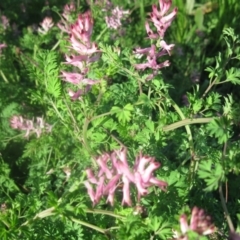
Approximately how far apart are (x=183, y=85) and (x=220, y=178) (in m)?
2.04

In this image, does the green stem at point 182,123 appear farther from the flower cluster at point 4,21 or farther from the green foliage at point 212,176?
the flower cluster at point 4,21

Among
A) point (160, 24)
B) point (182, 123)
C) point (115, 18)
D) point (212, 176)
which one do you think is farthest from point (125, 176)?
point (115, 18)

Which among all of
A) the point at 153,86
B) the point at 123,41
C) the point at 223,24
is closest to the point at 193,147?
the point at 153,86

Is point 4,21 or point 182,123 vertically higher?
point 4,21

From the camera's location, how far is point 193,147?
1.74 m

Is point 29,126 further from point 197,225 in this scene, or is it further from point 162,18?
point 197,225

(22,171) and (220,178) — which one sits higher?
(220,178)

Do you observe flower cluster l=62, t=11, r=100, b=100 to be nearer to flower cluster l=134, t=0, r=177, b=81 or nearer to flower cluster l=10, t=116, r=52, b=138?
flower cluster l=134, t=0, r=177, b=81

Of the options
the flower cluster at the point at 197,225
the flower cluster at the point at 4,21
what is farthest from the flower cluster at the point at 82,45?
the flower cluster at the point at 4,21

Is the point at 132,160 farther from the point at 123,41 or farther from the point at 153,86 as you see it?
the point at 123,41

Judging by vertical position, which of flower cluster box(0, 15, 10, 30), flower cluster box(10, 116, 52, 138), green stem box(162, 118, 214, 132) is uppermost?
flower cluster box(0, 15, 10, 30)

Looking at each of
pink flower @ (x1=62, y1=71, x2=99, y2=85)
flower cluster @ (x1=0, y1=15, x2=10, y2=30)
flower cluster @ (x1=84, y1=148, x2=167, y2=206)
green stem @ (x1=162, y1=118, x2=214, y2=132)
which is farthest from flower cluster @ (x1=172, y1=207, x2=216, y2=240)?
Answer: flower cluster @ (x1=0, y1=15, x2=10, y2=30)

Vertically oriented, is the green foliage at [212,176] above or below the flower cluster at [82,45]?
below

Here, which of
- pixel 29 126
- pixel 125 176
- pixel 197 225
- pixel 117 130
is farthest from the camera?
pixel 29 126
